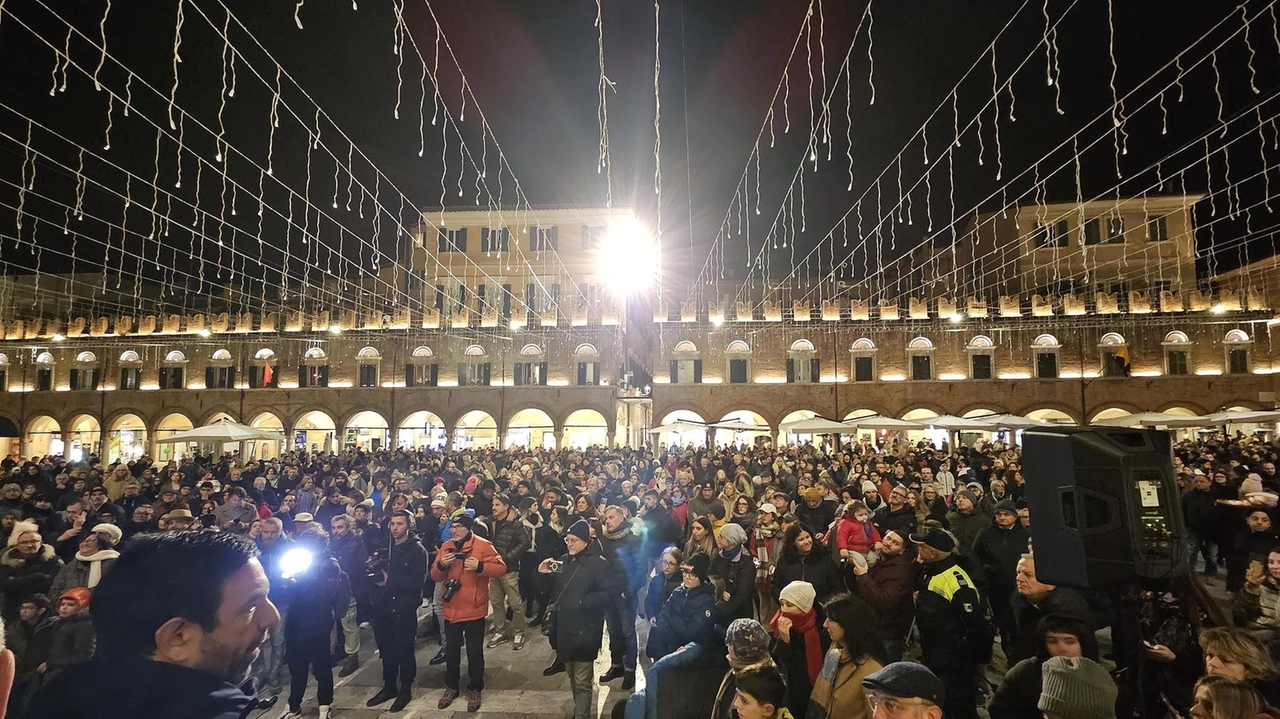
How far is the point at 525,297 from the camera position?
101 feet

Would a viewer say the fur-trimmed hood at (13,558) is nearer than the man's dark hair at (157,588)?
No

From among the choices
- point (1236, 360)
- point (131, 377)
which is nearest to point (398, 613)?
point (1236, 360)

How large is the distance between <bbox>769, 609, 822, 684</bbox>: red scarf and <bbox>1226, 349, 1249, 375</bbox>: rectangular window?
31.5m

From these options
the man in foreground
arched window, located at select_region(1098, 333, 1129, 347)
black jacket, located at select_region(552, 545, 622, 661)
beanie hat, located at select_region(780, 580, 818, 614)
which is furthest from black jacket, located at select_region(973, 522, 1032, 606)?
arched window, located at select_region(1098, 333, 1129, 347)

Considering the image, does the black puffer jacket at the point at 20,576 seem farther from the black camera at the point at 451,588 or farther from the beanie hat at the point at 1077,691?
the beanie hat at the point at 1077,691

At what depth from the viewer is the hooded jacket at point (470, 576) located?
5738 mm

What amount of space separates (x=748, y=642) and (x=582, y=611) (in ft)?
8.22

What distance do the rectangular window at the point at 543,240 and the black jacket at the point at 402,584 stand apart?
27.2 meters

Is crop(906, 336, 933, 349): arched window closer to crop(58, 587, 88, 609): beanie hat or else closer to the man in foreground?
crop(58, 587, 88, 609): beanie hat

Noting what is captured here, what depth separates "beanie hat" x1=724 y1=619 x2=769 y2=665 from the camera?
294cm

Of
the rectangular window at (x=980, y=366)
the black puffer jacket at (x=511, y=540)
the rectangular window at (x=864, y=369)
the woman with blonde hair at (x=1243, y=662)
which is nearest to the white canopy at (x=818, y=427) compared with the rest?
the rectangular window at (x=864, y=369)

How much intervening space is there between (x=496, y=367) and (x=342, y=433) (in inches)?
298

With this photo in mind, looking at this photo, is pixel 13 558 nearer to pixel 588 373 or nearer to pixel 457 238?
pixel 588 373

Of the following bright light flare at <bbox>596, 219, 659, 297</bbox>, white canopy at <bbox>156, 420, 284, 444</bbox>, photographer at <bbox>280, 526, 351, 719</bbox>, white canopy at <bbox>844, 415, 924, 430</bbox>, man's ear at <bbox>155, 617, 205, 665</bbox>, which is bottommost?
photographer at <bbox>280, 526, 351, 719</bbox>
